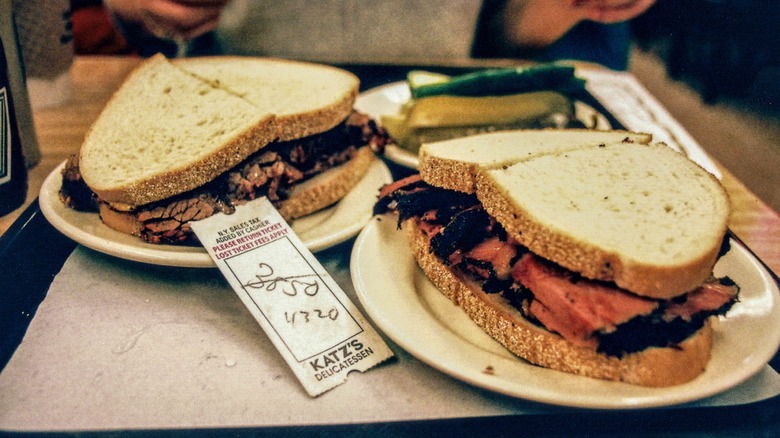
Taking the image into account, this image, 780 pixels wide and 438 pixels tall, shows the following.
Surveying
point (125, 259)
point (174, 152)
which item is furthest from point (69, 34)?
point (125, 259)

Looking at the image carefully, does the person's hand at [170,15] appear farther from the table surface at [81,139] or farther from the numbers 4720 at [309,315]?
the numbers 4720 at [309,315]

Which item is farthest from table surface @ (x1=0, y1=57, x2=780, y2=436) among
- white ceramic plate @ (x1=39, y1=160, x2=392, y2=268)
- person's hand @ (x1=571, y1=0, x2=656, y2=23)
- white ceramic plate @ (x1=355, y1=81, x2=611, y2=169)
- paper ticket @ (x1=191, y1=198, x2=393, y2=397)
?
person's hand @ (x1=571, y1=0, x2=656, y2=23)

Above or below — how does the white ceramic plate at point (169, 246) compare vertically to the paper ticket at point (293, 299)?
below

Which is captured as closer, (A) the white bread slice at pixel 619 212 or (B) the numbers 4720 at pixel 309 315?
(A) the white bread slice at pixel 619 212

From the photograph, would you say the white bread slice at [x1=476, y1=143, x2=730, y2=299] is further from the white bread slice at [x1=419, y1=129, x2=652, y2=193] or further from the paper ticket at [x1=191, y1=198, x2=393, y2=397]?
the paper ticket at [x1=191, y1=198, x2=393, y2=397]

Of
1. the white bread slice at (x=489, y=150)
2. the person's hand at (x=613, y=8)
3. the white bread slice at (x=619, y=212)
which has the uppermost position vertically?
the person's hand at (x=613, y=8)

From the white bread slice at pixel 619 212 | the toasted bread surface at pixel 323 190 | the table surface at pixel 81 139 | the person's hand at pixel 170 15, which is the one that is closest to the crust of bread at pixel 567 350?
the white bread slice at pixel 619 212

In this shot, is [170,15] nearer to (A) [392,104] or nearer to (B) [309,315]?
(A) [392,104]

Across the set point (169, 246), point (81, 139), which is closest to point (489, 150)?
point (169, 246)
